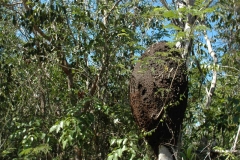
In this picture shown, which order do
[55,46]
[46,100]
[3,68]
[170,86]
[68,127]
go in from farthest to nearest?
[46,100] < [3,68] < [55,46] < [68,127] < [170,86]

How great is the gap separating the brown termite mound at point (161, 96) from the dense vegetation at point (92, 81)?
0.61 ft

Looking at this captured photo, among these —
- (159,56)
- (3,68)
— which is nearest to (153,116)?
(159,56)

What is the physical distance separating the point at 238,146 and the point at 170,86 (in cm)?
128

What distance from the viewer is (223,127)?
4727 millimetres

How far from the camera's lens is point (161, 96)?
4.15 m

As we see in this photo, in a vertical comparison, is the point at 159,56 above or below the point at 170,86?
above

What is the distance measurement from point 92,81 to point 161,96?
5.66 ft

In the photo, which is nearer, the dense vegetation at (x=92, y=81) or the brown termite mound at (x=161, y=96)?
the brown termite mound at (x=161, y=96)

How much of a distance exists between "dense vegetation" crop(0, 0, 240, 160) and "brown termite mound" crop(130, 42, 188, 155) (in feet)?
0.61

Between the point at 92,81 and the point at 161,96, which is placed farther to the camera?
the point at 92,81

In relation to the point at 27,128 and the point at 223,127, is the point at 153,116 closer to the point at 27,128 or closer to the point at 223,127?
the point at 223,127

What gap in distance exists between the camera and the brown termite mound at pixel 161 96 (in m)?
4.13

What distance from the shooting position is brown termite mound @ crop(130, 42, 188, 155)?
4133 mm

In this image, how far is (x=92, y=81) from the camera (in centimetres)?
564
